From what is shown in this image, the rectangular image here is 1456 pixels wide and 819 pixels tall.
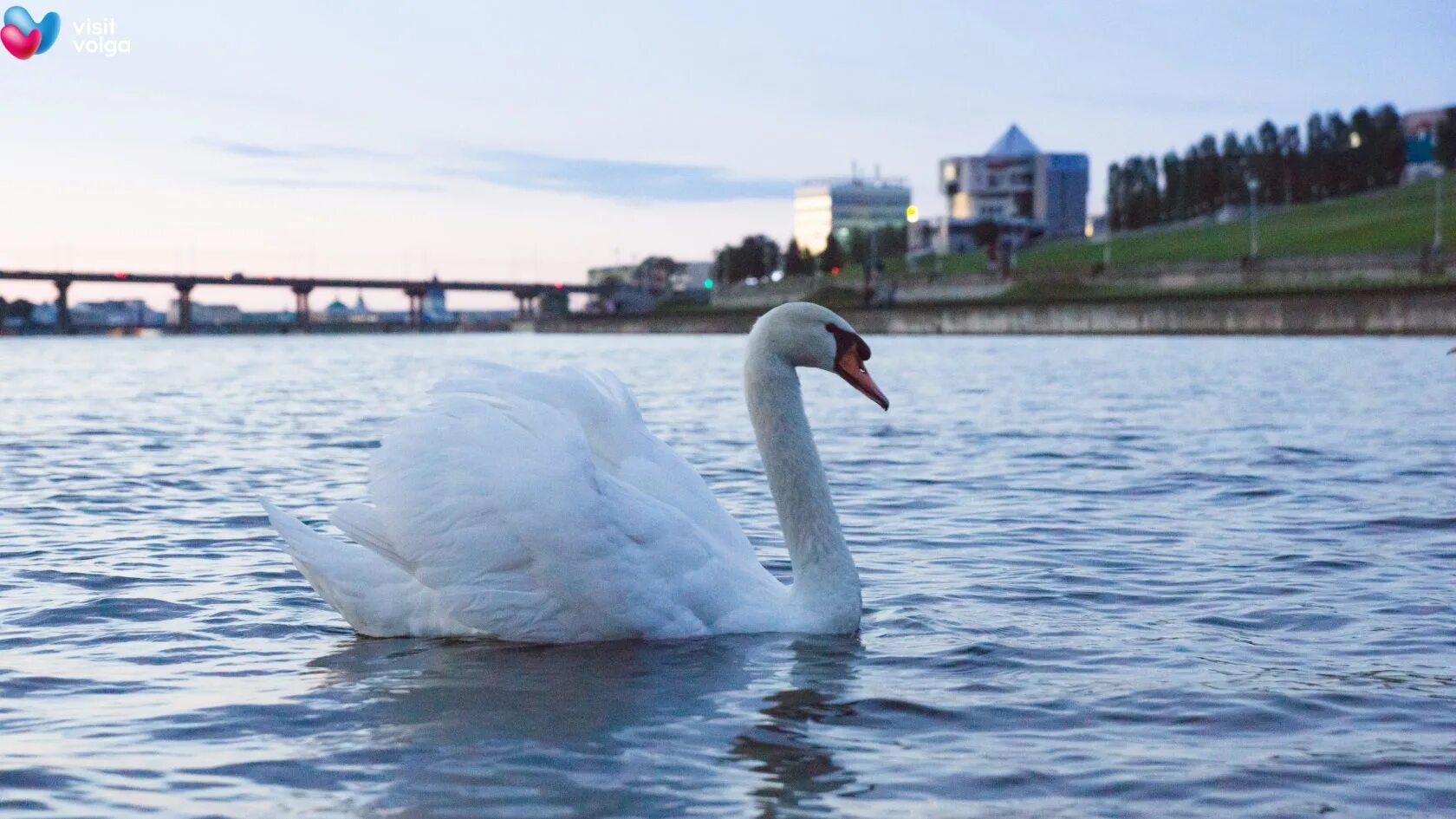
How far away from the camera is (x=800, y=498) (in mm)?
6711

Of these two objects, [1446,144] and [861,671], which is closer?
[861,671]

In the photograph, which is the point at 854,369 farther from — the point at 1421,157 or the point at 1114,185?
the point at 1114,185

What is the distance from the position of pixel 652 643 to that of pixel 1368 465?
28.0ft

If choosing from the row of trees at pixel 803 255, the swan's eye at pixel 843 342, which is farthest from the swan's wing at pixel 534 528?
the row of trees at pixel 803 255

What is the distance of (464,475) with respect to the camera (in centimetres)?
617

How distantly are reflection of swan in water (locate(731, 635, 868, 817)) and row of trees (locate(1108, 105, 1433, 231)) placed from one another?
464 ft

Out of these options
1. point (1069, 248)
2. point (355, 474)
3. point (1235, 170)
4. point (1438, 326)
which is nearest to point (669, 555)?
point (355, 474)

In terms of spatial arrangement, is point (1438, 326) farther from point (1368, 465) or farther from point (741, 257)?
point (741, 257)

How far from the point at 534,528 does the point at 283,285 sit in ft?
486

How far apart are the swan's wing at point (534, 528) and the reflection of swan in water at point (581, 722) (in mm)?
199

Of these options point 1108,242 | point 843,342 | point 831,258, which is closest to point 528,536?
point 843,342

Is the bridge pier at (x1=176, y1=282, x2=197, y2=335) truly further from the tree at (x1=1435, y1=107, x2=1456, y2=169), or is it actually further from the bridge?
the tree at (x1=1435, y1=107, x2=1456, y2=169)

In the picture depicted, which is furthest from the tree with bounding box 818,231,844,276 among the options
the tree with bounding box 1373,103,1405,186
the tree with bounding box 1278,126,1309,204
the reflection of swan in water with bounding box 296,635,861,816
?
the reflection of swan in water with bounding box 296,635,861,816

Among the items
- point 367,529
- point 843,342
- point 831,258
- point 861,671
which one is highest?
point 831,258
